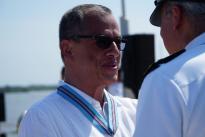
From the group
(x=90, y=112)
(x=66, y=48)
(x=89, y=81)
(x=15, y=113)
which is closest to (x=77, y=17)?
(x=66, y=48)

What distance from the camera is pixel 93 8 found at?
3213 mm

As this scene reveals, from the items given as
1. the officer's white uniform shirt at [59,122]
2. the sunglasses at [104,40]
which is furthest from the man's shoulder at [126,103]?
the sunglasses at [104,40]

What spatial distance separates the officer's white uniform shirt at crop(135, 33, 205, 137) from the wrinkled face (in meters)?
1.05

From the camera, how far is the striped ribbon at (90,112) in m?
3.05

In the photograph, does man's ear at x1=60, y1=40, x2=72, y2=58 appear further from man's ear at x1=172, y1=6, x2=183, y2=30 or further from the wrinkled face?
man's ear at x1=172, y1=6, x2=183, y2=30

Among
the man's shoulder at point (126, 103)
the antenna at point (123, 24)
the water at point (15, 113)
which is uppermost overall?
the man's shoulder at point (126, 103)

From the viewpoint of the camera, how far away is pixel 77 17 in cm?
322

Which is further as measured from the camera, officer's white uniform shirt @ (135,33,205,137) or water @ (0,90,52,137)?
water @ (0,90,52,137)

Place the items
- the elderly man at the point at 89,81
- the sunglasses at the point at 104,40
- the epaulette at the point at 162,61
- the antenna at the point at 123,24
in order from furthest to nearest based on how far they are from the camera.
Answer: the antenna at the point at 123,24 < the sunglasses at the point at 104,40 < the elderly man at the point at 89,81 < the epaulette at the point at 162,61

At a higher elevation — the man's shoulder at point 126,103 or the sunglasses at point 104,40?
the sunglasses at point 104,40

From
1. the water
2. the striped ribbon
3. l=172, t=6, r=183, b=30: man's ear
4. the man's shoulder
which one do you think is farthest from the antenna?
l=172, t=6, r=183, b=30: man's ear

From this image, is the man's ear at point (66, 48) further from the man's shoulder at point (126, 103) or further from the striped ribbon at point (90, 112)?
the man's shoulder at point (126, 103)

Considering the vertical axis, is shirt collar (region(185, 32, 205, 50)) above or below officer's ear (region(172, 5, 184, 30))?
below

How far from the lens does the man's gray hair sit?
321 centimetres
